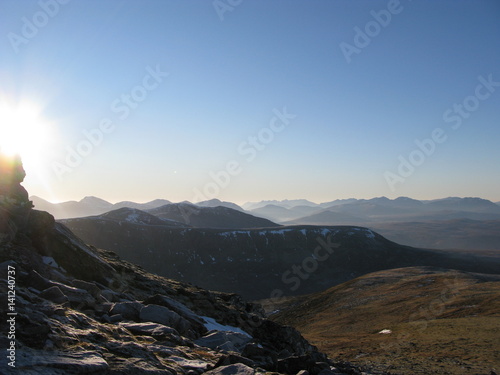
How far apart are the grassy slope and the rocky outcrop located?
14.3m

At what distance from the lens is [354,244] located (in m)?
190

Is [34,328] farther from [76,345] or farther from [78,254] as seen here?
[78,254]

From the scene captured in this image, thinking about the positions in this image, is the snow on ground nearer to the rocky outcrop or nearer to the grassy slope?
the rocky outcrop

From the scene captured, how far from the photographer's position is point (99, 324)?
46.8ft

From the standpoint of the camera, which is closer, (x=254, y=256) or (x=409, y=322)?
(x=409, y=322)

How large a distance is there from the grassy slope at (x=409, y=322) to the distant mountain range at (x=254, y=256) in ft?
175

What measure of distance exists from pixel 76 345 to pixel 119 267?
1993cm

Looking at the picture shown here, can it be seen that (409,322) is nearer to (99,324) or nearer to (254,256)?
(99,324)

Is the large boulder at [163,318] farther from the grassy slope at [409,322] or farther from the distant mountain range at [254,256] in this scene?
the distant mountain range at [254,256]

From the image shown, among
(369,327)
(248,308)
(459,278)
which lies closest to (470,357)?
(248,308)

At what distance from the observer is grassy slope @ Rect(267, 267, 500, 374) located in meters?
31.8

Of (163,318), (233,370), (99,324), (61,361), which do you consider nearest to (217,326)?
(163,318)

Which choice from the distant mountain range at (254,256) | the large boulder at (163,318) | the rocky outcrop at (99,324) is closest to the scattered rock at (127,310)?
the rocky outcrop at (99,324)

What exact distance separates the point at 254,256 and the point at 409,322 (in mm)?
123864
